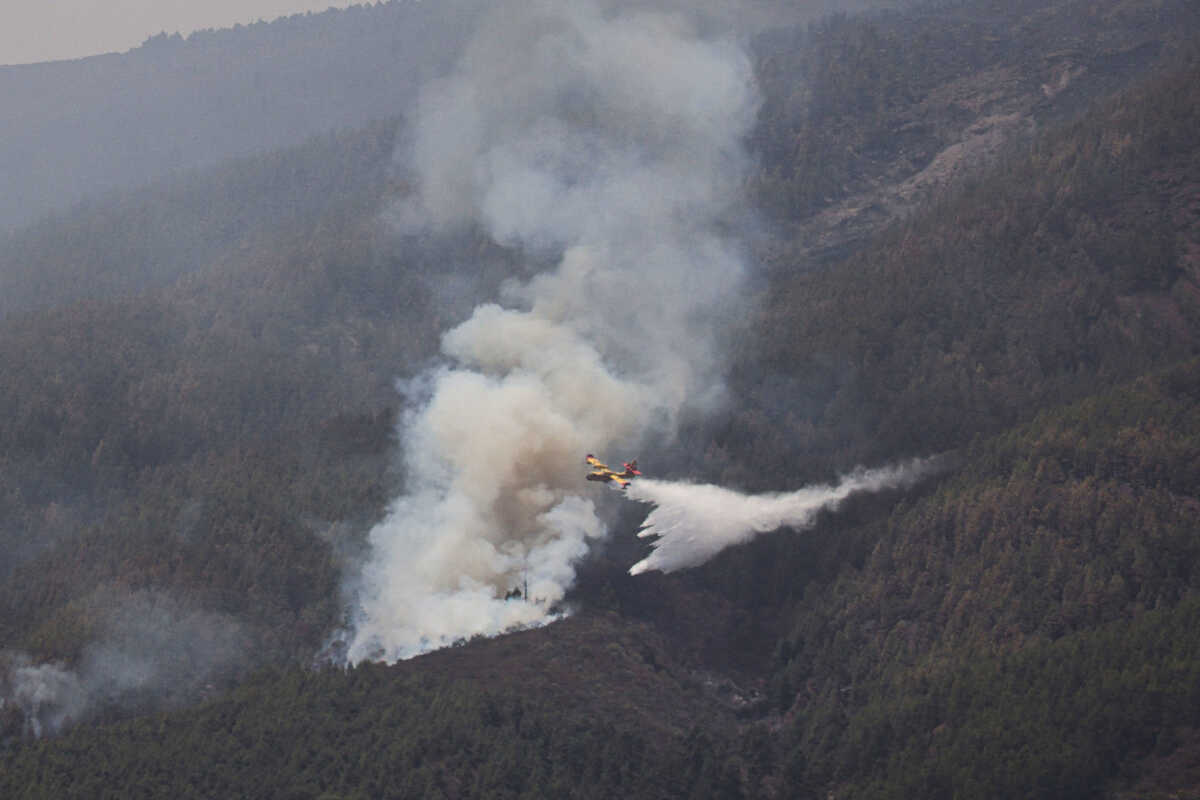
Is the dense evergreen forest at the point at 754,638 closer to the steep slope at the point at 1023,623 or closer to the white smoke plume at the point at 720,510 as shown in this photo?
the steep slope at the point at 1023,623

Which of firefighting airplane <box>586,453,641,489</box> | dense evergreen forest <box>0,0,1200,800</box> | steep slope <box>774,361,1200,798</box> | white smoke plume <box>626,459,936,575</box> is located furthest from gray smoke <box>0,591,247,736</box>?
steep slope <box>774,361,1200,798</box>

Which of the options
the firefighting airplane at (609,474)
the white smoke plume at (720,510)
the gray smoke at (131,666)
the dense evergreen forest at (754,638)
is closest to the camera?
the dense evergreen forest at (754,638)

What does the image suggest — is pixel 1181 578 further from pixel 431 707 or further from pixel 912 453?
pixel 431 707

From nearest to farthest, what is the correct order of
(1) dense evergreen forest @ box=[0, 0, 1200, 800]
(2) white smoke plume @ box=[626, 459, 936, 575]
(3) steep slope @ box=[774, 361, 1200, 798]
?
1. (3) steep slope @ box=[774, 361, 1200, 798]
2. (1) dense evergreen forest @ box=[0, 0, 1200, 800]
3. (2) white smoke plume @ box=[626, 459, 936, 575]

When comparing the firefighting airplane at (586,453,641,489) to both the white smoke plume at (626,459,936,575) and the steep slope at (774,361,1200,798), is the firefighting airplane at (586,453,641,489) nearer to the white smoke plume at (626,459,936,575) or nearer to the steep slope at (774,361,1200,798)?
the white smoke plume at (626,459,936,575)

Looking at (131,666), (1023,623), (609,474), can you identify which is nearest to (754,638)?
(609,474)

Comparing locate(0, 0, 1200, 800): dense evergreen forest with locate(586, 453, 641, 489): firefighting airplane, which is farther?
locate(586, 453, 641, 489): firefighting airplane

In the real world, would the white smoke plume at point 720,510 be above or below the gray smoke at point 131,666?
above

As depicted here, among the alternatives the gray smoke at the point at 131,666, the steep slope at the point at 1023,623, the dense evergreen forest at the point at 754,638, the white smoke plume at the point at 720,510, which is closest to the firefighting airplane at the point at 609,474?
the white smoke plume at the point at 720,510

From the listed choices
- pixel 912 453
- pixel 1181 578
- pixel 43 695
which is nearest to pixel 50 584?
pixel 43 695
